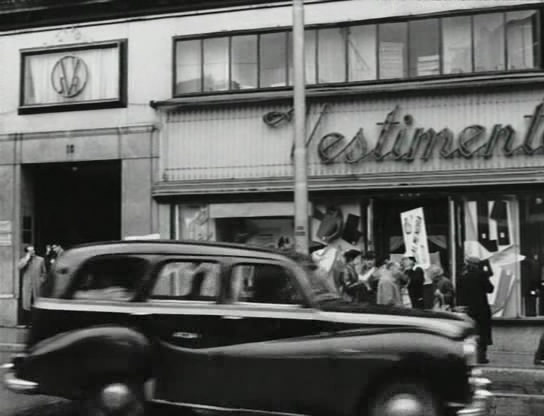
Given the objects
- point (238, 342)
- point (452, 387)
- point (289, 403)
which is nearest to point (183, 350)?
point (238, 342)

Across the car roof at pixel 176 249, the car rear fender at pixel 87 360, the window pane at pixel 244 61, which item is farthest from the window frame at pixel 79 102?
the car rear fender at pixel 87 360

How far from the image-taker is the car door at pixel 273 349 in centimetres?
657

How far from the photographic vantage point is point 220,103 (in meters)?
15.7

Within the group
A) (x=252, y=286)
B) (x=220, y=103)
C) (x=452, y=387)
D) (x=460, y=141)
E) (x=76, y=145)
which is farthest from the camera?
(x=76, y=145)

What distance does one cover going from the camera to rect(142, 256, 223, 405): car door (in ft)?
22.1

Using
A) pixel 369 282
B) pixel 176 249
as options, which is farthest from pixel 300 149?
pixel 176 249

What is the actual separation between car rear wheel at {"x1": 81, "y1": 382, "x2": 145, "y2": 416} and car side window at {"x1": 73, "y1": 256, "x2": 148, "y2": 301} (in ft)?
2.65

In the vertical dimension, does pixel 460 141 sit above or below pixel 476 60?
below

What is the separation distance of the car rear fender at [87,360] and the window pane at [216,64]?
989cm

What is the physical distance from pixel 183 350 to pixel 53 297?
1.35 metres

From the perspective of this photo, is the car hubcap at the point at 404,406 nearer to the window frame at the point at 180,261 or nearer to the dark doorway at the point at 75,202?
the window frame at the point at 180,261

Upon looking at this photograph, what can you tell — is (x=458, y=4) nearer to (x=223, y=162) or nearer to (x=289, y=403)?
(x=223, y=162)

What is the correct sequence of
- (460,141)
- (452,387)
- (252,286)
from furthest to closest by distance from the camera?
1. (460,141)
2. (252,286)
3. (452,387)

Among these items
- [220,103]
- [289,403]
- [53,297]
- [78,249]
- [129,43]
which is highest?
[129,43]
